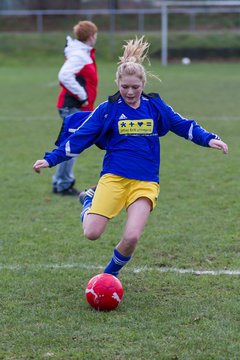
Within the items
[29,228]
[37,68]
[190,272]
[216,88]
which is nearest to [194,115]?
[216,88]

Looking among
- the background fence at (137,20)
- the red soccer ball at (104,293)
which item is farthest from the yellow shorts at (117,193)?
the background fence at (137,20)

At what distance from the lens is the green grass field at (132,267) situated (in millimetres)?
4629

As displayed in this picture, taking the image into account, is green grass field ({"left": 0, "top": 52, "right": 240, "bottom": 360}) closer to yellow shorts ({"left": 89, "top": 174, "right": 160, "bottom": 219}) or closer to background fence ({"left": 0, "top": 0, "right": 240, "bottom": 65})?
yellow shorts ({"left": 89, "top": 174, "right": 160, "bottom": 219})

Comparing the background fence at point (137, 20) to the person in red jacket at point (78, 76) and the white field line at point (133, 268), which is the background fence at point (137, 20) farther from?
the white field line at point (133, 268)

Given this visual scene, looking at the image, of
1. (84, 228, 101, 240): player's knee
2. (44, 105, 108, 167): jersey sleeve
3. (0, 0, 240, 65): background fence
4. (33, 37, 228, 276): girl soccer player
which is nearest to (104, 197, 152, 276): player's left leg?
(33, 37, 228, 276): girl soccer player

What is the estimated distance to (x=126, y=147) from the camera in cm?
561

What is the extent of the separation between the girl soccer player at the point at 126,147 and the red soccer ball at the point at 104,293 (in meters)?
0.26

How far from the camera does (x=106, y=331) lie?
4.82 m

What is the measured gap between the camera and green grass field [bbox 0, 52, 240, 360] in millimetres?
4629

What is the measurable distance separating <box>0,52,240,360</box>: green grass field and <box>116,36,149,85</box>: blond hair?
1678mm

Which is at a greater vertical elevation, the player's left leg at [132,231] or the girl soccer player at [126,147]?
the girl soccer player at [126,147]

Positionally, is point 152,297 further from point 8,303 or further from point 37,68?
point 37,68

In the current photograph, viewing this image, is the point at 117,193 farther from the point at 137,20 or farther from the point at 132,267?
the point at 137,20

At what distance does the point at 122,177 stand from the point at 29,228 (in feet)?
8.00
